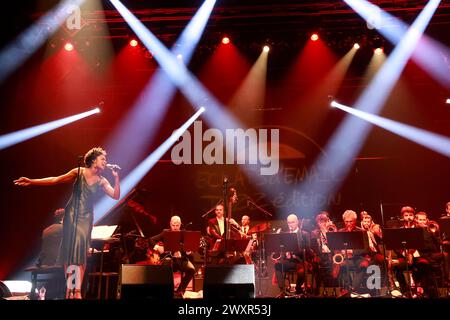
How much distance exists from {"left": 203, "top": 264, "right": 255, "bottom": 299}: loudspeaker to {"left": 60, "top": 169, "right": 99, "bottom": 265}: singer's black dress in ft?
7.81

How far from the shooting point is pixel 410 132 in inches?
439

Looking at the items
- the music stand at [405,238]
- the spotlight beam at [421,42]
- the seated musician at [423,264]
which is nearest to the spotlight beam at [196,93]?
the seated musician at [423,264]

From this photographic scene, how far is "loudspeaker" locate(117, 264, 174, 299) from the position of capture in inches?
159

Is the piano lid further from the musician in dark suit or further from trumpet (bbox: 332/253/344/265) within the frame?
trumpet (bbox: 332/253/344/265)

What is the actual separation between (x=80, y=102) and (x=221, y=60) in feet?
12.2

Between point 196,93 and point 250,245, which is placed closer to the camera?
point 250,245

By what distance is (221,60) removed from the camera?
36.7 ft

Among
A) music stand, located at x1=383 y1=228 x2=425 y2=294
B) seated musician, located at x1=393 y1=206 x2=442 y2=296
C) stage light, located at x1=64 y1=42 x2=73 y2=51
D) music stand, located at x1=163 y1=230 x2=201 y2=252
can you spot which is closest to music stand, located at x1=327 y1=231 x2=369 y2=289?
music stand, located at x1=383 y1=228 x2=425 y2=294

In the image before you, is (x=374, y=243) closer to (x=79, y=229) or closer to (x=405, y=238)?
(x=405, y=238)

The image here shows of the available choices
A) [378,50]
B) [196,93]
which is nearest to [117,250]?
[196,93]

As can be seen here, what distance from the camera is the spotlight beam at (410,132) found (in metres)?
11.0

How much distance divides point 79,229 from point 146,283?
6.96 ft

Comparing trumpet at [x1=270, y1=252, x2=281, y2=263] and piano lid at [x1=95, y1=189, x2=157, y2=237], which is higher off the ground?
piano lid at [x1=95, y1=189, x2=157, y2=237]
